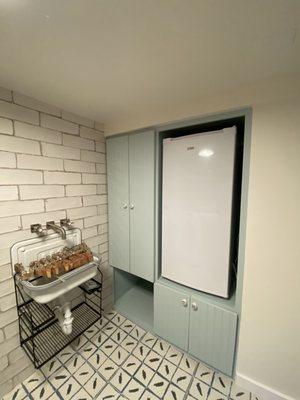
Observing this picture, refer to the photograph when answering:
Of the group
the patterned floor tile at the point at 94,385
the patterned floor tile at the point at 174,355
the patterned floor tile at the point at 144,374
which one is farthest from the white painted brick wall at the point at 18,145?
the patterned floor tile at the point at 174,355

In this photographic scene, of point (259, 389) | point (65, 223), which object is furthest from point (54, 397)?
point (259, 389)

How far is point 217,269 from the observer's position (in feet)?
4.38

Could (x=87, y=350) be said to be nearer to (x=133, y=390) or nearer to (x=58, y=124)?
(x=133, y=390)

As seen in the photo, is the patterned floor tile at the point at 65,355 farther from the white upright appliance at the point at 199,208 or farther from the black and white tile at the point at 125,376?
the white upright appliance at the point at 199,208

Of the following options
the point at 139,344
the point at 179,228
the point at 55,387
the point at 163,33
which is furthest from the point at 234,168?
the point at 55,387

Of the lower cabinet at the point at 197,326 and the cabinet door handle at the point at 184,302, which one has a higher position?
the cabinet door handle at the point at 184,302

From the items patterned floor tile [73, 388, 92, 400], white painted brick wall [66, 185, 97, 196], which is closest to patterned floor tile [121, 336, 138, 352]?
patterned floor tile [73, 388, 92, 400]

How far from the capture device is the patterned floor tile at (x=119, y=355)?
1.49 metres

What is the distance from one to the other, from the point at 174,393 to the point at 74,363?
781 millimetres

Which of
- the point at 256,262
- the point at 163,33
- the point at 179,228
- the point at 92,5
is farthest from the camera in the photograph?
the point at 179,228

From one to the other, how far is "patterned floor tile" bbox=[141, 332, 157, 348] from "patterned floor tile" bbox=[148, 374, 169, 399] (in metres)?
0.28

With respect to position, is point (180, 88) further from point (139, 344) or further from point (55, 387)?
point (55, 387)

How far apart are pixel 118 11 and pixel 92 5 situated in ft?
0.28

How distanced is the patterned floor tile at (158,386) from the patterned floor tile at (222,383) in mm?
344
